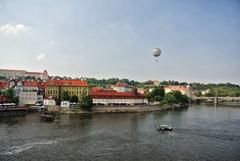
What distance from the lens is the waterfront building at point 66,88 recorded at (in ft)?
133

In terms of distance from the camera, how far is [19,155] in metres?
14.4

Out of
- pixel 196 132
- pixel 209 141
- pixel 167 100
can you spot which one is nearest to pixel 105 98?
pixel 167 100

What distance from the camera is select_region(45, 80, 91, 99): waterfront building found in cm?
4053

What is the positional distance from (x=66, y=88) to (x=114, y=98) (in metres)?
6.56

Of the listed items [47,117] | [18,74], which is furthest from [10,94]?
[18,74]

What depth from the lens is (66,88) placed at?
136ft

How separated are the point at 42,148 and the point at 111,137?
4.92 meters

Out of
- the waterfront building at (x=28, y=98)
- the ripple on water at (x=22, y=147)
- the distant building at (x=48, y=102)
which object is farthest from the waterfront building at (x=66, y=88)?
the ripple on water at (x=22, y=147)

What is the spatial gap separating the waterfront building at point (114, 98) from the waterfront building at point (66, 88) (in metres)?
1.54

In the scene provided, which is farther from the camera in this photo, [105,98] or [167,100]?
[167,100]

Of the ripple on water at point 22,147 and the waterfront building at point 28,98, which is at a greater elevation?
the waterfront building at point 28,98

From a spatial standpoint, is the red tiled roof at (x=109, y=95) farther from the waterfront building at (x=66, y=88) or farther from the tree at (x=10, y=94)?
the tree at (x=10, y=94)

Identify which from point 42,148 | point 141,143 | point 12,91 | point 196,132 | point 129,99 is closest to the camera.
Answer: point 42,148

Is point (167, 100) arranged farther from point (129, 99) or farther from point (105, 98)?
point (105, 98)
